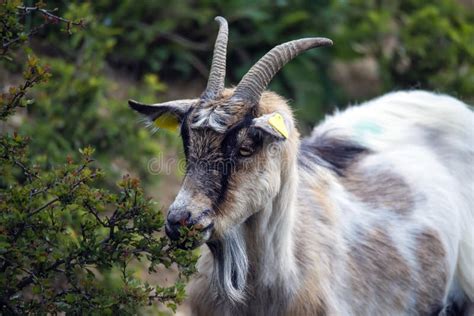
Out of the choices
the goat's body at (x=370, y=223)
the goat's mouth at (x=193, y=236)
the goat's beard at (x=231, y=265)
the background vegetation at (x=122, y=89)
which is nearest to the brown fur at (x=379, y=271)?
the goat's body at (x=370, y=223)

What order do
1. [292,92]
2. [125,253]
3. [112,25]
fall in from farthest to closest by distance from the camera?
1. [292,92]
2. [112,25]
3. [125,253]

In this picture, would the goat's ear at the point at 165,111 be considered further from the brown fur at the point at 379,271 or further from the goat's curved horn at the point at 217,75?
the brown fur at the point at 379,271

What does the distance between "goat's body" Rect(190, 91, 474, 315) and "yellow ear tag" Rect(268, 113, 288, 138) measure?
0.37 m

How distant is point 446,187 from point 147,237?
2.43 metres

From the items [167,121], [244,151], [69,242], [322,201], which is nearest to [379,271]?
[322,201]

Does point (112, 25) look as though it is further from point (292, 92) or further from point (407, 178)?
point (407, 178)

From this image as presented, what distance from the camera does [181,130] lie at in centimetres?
446

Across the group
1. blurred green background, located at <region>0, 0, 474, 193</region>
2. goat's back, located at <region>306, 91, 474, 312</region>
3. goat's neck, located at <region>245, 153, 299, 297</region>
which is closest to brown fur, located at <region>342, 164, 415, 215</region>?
goat's back, located at <region>306, 91, 474, 312</region>

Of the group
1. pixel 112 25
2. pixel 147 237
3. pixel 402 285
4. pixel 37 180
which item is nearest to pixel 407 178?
pixel 402 285

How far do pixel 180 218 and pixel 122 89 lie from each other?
5537 mm

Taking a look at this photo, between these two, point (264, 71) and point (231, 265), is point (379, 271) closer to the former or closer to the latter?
point (231, 265)

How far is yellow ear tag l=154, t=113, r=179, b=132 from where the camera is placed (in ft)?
15.7

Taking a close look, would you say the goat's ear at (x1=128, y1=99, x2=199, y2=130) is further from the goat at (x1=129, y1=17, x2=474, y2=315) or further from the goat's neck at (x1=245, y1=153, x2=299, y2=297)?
the goat's neck at (x1=245, y1=153, x2=299, y2=297)

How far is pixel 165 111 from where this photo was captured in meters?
4.73
